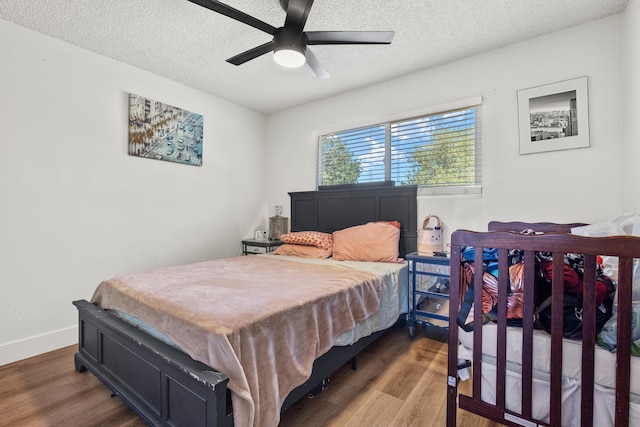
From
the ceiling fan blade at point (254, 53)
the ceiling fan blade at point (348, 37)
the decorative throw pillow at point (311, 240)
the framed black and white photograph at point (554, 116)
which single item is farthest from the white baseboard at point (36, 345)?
the framed black and white photograph at point (554, 116)

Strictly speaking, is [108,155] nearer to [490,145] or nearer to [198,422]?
[198,422]

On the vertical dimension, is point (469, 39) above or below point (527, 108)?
above

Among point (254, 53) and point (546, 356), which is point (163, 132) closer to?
point (254, 53)

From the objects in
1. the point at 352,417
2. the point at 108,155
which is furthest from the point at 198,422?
the point at 108,155

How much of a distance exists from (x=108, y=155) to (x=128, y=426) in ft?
7.53

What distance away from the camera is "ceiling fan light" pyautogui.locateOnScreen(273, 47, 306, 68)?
6.12 feet

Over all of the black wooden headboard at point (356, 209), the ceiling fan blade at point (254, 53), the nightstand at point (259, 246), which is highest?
the ceiling fan blade at point (254, 53)

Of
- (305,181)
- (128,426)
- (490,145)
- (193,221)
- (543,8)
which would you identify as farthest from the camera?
(305,181)

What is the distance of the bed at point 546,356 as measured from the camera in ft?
3.05

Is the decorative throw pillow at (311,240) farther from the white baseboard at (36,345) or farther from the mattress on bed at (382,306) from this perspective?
the white baseboard at (36,345)

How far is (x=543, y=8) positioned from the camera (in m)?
2.05

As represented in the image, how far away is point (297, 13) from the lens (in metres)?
1.73

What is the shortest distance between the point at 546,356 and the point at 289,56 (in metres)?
2.08

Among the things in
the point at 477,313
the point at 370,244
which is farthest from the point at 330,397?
the point at 370,244
